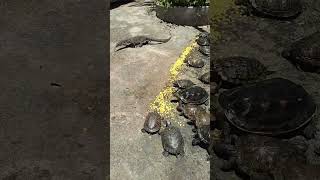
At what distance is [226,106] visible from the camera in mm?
8727

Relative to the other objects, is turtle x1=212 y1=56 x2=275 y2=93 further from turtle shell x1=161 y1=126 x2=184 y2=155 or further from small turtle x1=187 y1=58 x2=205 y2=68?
turtle shell x1=161 y1=126 x2=184 y2=155

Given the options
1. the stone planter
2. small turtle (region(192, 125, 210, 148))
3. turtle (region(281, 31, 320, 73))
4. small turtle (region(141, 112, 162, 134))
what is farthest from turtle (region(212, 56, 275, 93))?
the stone planter

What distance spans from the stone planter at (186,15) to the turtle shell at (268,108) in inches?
152

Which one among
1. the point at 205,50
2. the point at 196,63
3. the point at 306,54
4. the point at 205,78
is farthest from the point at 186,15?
the point at 306,54

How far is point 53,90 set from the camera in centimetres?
975

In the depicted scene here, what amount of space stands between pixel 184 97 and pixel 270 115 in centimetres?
183

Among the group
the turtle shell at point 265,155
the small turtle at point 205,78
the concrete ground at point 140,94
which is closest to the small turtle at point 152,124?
the concrete ground at point 140,94

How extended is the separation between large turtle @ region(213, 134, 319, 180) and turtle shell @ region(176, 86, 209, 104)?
141cm

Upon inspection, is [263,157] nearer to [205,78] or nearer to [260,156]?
[260,156]

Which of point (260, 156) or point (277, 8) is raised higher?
point (277, 8)

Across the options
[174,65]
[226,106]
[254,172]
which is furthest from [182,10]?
[254,172]

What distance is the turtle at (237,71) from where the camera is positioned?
9602 millimetres

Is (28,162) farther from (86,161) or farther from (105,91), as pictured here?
(105,91)

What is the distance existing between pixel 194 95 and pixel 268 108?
1.60 meters
